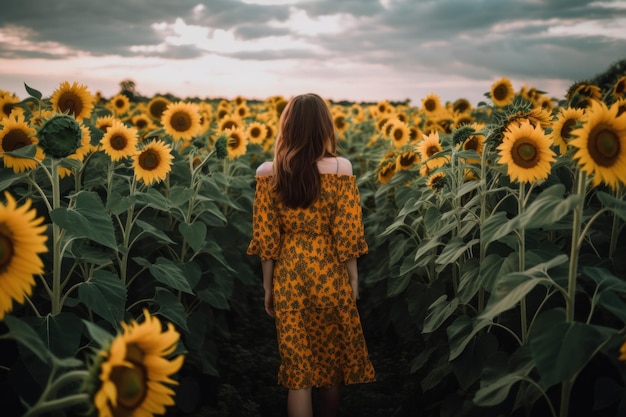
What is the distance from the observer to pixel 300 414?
10.8 ft

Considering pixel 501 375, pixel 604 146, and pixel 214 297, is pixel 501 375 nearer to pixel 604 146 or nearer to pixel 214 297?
pixel 604 146

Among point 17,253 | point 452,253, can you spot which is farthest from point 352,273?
point 17,253

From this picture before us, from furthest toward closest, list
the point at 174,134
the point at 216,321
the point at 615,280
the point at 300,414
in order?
Answer: the point at 174,134 → the point at 216,321 → the point at 300,414 → the point at 615,280

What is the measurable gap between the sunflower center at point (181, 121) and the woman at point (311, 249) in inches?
77.0

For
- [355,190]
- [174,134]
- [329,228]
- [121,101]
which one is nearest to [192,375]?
[329,228]

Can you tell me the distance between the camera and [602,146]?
2.04 meters

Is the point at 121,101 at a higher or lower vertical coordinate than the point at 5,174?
higher

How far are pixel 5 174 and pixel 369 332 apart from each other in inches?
142

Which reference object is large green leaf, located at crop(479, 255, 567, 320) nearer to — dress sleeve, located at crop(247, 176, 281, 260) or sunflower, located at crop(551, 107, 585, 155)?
sunflower, located at crop(551, 107, 585, 155)

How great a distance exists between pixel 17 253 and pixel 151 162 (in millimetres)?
2208

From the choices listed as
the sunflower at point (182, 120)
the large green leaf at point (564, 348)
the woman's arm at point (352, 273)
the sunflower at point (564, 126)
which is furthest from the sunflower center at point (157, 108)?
the large green leaf at point (564, 348)

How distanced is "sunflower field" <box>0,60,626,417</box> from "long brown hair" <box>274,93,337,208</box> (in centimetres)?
80

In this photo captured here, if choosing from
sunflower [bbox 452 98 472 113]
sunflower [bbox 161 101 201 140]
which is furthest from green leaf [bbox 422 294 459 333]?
sunflower [bbox 452 98 472 113]

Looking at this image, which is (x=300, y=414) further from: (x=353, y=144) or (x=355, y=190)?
(x=353, y=144)
